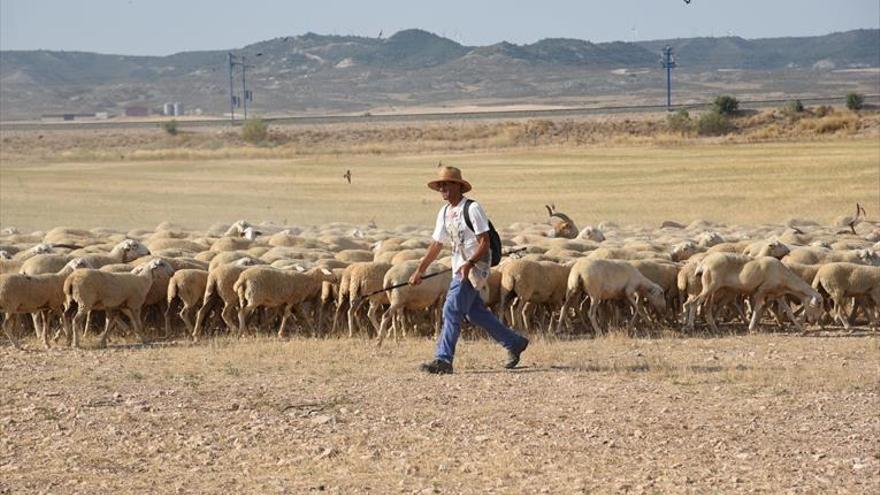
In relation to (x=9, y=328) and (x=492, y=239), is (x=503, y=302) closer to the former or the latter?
(x=492, y=239)

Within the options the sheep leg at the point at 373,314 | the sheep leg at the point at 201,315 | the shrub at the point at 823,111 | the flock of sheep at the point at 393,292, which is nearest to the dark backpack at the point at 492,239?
the flock of sheep at the point at 393,292

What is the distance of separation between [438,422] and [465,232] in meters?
2.26

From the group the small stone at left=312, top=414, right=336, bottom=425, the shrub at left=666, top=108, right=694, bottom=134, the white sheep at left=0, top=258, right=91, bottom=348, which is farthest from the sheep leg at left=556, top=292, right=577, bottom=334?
the shrub at left=666, top=108, right=694, bottom=134

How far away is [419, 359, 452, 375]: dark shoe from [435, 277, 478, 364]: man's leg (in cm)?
3

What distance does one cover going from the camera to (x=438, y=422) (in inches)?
410

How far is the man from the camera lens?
→ 39.6 ft

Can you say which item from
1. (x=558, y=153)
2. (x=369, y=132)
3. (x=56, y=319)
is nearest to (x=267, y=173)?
(x=558, y=153)

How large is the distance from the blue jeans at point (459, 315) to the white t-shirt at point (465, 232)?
0.15 metres

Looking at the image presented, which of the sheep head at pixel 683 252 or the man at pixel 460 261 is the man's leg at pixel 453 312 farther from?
the sheep head at pixel 683 252

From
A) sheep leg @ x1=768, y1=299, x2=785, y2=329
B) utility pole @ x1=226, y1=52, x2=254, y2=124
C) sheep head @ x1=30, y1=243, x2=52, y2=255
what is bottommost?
sheep leg @ x1=768, y1=299, x2=785, y2=329

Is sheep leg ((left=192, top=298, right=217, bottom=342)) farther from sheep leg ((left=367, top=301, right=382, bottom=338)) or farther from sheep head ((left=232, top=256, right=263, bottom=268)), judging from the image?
sheep leg ((left=367, top=301, right=382, bottom=338))

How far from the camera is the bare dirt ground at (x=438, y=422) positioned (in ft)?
29.3

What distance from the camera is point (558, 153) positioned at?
59562 millimetres

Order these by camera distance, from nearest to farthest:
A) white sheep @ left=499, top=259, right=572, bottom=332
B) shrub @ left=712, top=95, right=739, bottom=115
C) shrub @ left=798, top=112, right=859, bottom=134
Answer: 1. white sheep @ left=499, top=259, right=572, bottom=332
2. shrub @ left=798, top=112, right=859, bottom=134
3. shrub @ left=712, top=95, right=739, bottom=115
